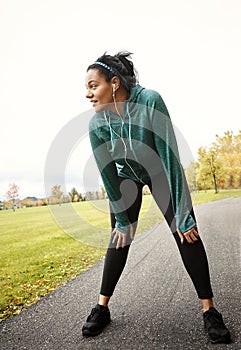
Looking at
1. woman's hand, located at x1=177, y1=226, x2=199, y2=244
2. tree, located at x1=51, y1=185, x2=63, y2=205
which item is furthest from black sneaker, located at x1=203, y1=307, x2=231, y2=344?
tree, located at x1=51, y1=185, x2=63, y2=205

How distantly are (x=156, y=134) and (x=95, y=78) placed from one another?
51 cm

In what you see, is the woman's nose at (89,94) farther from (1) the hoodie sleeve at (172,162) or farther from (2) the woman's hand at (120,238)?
(2) the woman's hand at (120,238)

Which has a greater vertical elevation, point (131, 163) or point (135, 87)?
point (135, 87)

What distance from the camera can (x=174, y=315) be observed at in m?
2.06

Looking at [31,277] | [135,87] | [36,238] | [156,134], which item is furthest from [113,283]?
[36,238]

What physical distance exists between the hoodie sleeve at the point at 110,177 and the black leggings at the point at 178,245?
0.05m

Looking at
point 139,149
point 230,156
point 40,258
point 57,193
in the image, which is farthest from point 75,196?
point 230,156

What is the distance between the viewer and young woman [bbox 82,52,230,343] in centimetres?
173

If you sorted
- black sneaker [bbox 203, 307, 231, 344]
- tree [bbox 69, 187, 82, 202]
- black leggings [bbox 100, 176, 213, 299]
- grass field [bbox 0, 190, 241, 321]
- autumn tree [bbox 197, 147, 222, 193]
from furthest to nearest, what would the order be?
autumn tree [bbox 197, 147, 222, 193]
tree [bbox 69, 187, 82, 202]
grass field [bbox 0, 190, 241, 321]
black leggings [bbox 100, 176, 213, 299]
black sneaker [bbox 203, 307, 231, 344]

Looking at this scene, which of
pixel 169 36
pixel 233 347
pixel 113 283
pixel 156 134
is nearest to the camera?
pixel 233 347

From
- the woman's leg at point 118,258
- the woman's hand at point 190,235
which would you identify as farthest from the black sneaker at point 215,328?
the woman's leg at point 118,258

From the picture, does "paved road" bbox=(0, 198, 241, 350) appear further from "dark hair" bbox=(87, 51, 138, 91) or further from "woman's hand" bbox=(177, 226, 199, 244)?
"dark hair" bbox=(87, 51, 138, 91)

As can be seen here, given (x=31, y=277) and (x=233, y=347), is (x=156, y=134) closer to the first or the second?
(x=233, y=347)

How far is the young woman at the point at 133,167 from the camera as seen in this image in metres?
1.73
